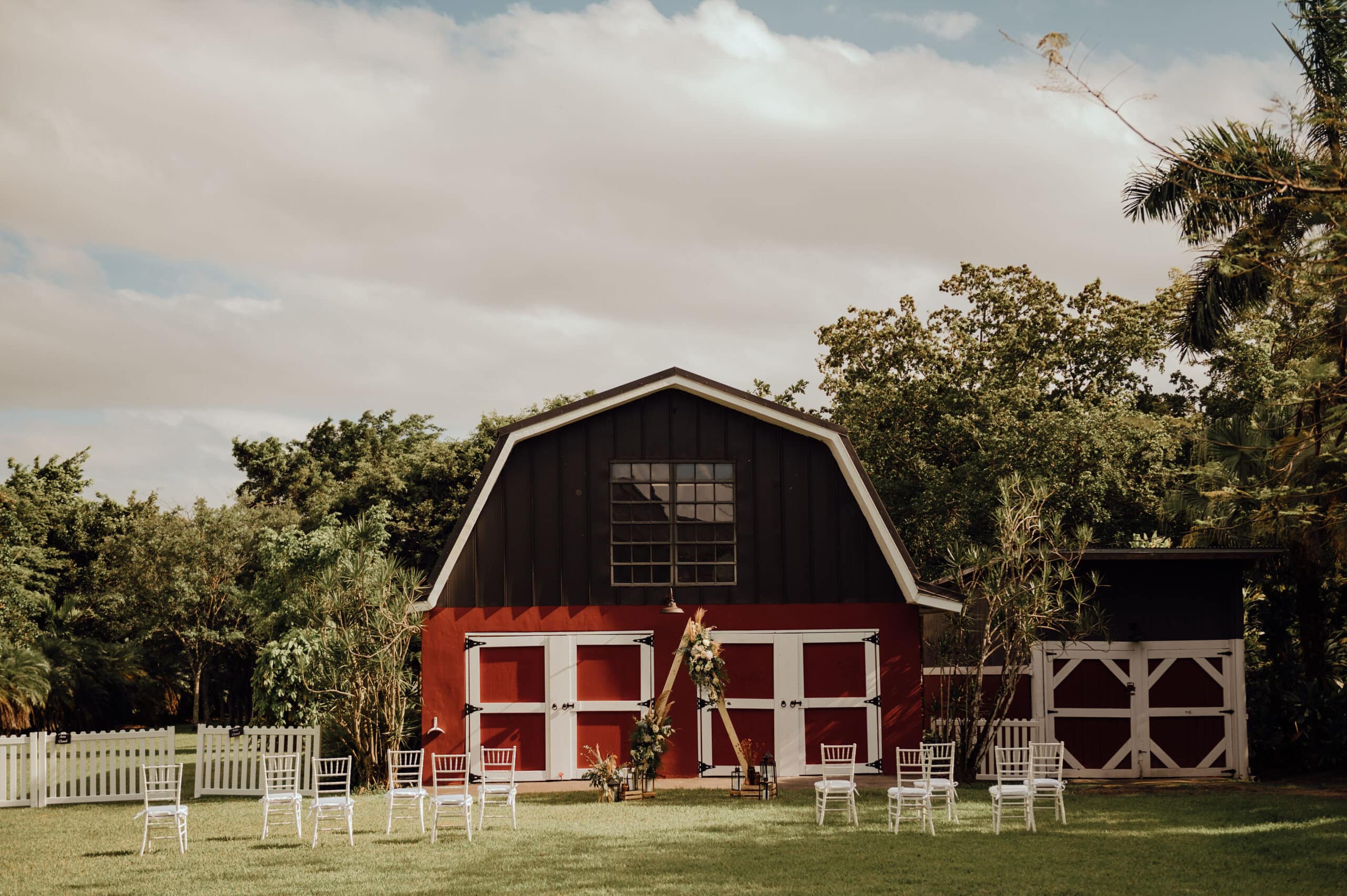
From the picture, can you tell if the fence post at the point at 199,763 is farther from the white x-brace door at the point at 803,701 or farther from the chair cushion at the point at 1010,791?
the chair cushion at the point at 1010,791

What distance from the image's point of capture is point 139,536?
31109 millimetres

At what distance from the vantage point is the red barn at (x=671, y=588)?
50.1 ft

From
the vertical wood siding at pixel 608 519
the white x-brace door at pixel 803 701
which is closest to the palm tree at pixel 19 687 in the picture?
the vertical wood siding at pixel 608 519

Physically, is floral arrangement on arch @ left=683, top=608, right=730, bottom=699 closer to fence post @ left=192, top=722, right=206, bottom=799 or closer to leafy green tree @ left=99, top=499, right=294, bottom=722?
fence post @ left=192, top=722, right=206, bottom=799

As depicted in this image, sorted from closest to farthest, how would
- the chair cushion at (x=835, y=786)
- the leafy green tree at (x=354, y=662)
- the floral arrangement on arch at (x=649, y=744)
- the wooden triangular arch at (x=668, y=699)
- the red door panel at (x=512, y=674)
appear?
the chair cushion at (x=835, y=786)
the floral arrangement on arch at (x=649, y=744)
the wooden triangular arch at (x=668, y=699)
the leafy green tree at (x=354, y=662)
the red door panel at (x=512, y=674)

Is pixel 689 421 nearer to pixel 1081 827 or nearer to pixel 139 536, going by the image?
pixel 1081 827

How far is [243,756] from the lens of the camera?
587 inches

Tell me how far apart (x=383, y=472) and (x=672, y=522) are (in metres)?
16.9

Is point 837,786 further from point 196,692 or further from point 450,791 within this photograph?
point 196,692

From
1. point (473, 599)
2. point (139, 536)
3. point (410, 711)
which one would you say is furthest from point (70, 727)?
point (473, 599)

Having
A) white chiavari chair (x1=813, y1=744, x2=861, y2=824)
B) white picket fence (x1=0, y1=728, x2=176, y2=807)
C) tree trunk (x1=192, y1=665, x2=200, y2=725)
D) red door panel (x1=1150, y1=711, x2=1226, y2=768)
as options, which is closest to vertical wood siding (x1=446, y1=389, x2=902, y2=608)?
white chiavari chair (x1=813, y1=744, x2=861, y2=824)

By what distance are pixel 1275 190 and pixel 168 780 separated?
1107 cm

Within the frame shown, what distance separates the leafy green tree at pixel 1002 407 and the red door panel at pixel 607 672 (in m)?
8.84

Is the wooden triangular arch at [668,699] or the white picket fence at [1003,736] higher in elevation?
the wooden triangular arch at [668,699]
